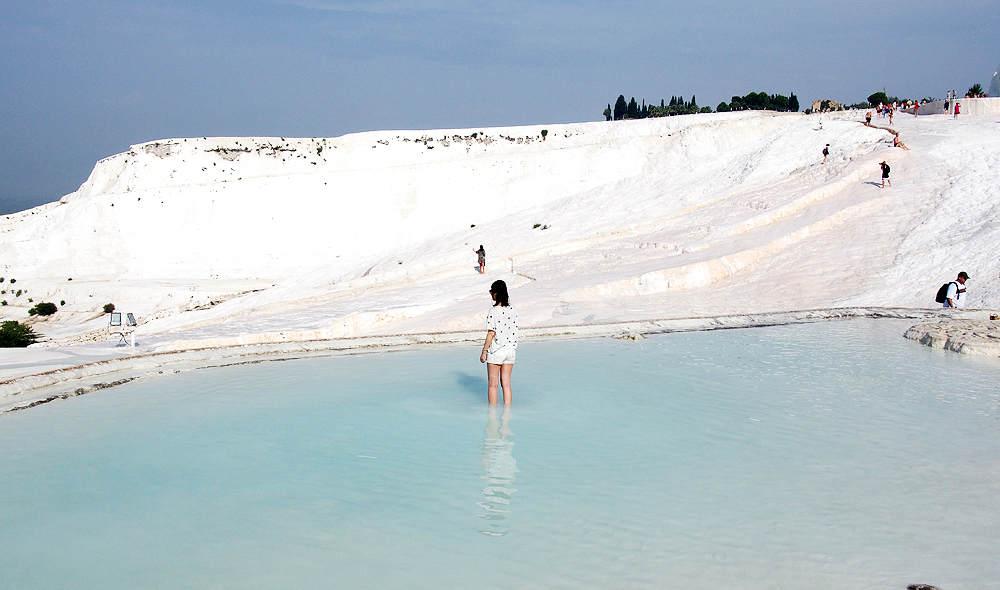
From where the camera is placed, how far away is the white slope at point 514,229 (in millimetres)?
11641

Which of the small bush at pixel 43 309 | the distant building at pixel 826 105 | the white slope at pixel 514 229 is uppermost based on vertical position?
the distant building at pixel 826 105

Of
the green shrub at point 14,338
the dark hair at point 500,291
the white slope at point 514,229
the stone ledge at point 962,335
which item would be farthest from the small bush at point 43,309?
the stone ledge at point 962,335

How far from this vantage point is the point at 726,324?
8.62 meters

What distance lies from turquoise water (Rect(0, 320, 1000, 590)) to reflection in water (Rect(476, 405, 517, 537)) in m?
0.02

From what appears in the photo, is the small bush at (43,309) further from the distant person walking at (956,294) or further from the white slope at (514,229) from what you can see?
the distant person walking at (956,294)

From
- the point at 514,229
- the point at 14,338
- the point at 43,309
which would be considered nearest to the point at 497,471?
the point at 14,338

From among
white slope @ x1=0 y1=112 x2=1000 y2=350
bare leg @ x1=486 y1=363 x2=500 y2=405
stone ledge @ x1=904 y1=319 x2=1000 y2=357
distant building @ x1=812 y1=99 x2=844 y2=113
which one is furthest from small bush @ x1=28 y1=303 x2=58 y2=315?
distant building @ x1=812 y1=99 x2=844 y2=113

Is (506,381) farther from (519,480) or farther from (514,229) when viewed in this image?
(514,229)

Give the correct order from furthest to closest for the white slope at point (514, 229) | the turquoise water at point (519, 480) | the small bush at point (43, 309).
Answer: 1. the small bush at point (43, 309)
2. the white slope at point (514, 229)
3. the turquoise water at point (519, 480)

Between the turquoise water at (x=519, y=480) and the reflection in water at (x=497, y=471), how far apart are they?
17 mm

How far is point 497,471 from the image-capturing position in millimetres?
4223

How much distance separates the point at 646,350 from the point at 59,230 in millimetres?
30305

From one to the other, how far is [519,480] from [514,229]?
1747cm

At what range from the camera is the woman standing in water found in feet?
17.3
